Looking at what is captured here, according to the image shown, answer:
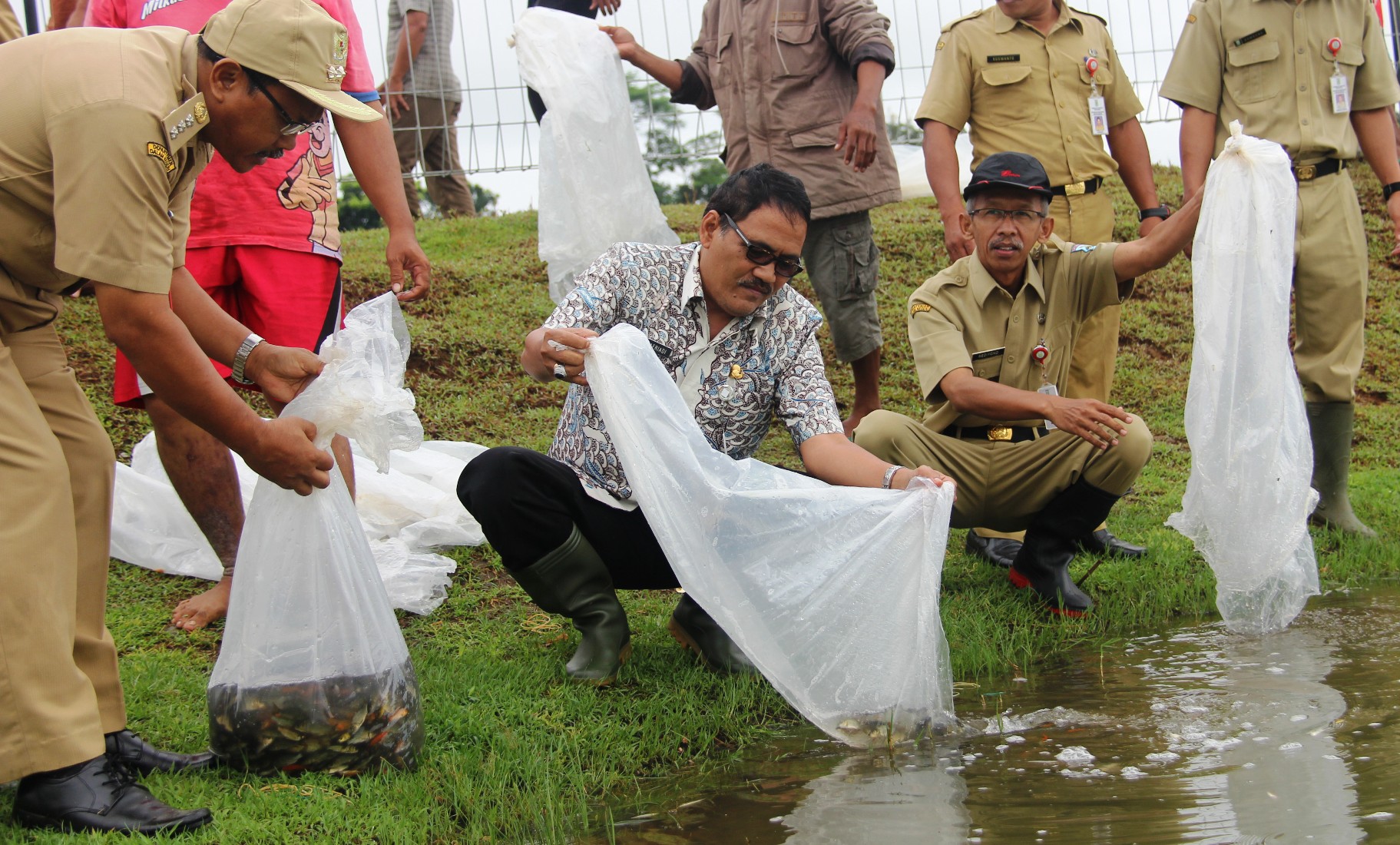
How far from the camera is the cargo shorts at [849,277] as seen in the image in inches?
209

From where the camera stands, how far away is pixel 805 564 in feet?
9.45

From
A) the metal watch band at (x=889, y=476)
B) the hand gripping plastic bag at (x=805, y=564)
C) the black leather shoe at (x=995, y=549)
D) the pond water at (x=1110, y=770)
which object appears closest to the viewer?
the pond water at (x=1110, y=770)

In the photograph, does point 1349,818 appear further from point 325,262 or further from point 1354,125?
point 1354,125

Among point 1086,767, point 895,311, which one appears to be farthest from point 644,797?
point 895,311

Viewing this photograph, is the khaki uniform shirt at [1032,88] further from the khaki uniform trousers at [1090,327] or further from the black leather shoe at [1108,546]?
the black leather shoe at [1108,546]

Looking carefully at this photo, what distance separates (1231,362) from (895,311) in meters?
3.68

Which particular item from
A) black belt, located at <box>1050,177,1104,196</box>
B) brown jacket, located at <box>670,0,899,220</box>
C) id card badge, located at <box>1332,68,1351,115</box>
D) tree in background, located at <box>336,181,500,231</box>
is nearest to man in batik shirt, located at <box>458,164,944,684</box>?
black belt, located at <box>1050,177,1104,196</box>

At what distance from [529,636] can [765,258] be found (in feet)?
4.38

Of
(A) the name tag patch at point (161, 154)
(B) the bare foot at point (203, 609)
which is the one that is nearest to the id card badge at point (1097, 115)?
(B) the bare foot at point (203, 609)

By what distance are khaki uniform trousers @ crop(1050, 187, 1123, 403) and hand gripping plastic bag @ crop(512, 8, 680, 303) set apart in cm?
160

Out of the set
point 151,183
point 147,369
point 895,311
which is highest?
point 151,183

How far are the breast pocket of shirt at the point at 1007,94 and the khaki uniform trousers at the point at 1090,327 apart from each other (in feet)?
1.21

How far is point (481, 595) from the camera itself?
13.3ft

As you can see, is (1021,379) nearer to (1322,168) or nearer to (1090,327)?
(1090,327)
